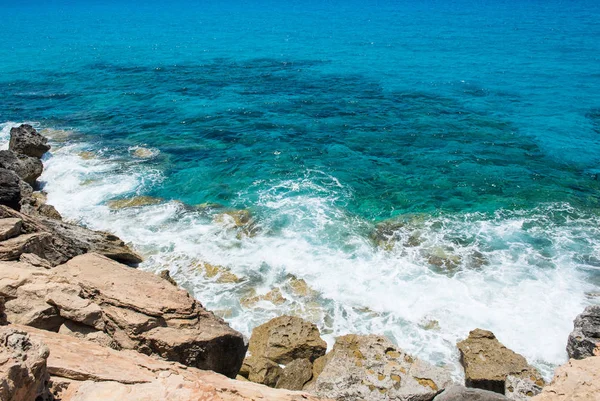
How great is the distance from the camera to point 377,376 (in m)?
11.5

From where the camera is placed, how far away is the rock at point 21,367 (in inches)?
231

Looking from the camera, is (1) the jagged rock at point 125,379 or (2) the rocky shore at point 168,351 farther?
(2) the rocky shore at point 168,351

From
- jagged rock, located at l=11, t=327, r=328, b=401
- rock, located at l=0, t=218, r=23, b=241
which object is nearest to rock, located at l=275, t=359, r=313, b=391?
jagged rock, located at l=11, t=327, r=328, b=401

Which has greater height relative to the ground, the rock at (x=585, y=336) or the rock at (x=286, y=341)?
the rock at (x=585, y=336)

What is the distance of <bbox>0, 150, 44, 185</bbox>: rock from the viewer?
2363cm

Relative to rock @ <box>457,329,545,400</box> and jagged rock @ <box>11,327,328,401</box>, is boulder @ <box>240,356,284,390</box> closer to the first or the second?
jagged rock @ <box>11,327,328,401</box>

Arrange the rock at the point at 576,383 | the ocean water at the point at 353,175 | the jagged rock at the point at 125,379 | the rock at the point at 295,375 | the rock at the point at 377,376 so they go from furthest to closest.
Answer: the ocean water at the point at 353,175 → the rock at the point at 295,375 → the rock at the point at 377,376 → the rock at the point at 576,383 → the jagged rock at the point at 125,379

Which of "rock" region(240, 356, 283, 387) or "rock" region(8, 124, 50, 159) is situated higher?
"rock" region(8, 124, 50, 159)

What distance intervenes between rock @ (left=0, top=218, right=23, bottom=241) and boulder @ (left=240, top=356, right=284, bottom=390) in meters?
7.77

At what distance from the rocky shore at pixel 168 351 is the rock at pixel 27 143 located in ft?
46.9

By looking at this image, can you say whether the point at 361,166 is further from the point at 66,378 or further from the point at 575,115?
the point at 66,378

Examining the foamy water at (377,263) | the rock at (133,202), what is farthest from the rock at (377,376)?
the rock at (133,202)

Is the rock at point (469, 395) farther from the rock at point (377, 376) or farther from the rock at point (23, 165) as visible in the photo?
the rock at point (23, 165)

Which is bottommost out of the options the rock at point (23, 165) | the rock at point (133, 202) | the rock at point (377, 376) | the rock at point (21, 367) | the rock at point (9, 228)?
the rock at point (377, 376)
